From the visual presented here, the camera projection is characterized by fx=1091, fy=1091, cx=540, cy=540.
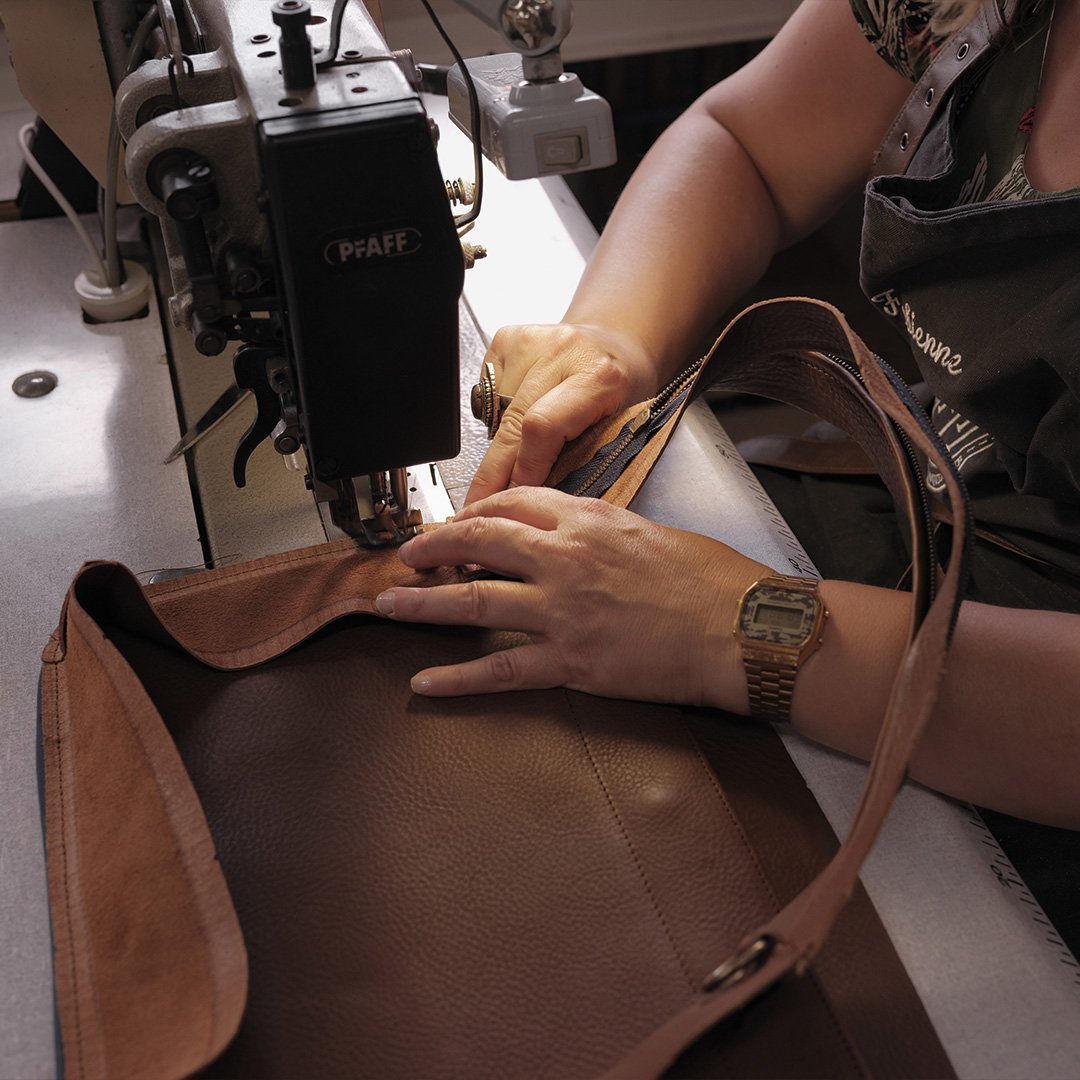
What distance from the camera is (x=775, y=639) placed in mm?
744

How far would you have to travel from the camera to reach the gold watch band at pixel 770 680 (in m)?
0.74

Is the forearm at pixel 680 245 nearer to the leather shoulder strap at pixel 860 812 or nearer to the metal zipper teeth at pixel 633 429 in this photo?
the metal zipper teeth at pixel 633 429

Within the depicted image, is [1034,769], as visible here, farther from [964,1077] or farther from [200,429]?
[200,429]

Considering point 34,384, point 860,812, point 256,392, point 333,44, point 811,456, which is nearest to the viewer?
point 860,812

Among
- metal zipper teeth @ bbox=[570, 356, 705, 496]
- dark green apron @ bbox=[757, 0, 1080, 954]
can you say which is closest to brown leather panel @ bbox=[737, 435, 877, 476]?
dark green apron @ bbox=[757, 0, 1080, 954]

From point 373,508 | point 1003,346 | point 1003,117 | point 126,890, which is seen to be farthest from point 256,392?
point 1003,117

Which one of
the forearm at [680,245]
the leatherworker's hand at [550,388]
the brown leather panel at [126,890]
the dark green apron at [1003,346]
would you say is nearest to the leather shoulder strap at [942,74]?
the dark green apron at [1003,346]

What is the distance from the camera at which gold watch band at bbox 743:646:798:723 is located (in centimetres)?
74

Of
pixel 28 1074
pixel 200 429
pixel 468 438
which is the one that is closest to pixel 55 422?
pixel 200 429

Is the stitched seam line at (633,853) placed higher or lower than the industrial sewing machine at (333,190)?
lower

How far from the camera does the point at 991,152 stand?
954 millimetres

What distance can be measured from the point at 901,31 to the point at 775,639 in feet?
2.22

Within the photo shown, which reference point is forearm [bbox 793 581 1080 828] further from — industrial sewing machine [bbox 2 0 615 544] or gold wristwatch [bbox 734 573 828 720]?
industrial sewing machine [bbox 2 0 615 544]

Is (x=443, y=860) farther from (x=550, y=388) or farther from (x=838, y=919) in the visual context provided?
(x=550, y=388)
